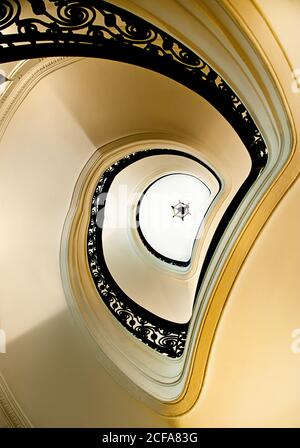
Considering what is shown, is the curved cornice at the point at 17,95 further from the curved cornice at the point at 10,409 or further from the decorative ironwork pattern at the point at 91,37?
the decorative ironwork pattern at the point at 91,37

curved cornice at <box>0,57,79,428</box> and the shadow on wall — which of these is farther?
the shadow on wall

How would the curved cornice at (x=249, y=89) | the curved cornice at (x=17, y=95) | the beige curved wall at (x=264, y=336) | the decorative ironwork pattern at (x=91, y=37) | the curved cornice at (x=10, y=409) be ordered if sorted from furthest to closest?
the curved cornice at (x=10, y=409)
the curved cornice at (x=17, y=95)
the beige curved wall at (x=264, y=336)
the decorative ironwork pattern at (x=91, y=37)
the curved cornice at (x=249, y=89)

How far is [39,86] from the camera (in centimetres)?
421

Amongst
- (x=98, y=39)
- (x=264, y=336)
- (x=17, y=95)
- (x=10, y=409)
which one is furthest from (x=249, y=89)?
(x=10, y=409)

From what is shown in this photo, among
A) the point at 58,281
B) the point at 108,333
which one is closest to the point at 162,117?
the point at 58,281

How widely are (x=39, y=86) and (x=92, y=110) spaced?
1.07 metres

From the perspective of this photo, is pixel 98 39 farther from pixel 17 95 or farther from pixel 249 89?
pixel 17 95

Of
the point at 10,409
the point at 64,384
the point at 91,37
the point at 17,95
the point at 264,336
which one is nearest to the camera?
the point at 91,37

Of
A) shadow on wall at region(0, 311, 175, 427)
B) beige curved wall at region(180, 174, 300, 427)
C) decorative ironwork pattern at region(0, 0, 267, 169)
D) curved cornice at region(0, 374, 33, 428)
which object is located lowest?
curved cornice at region(0, 374, 33, 428)

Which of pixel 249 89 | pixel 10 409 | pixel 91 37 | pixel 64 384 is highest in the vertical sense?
pixel 249 89

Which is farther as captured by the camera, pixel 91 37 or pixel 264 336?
pixel 264 336

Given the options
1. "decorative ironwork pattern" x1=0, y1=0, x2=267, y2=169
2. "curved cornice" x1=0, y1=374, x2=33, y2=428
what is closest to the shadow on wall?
"curved cornice" x1=0, y1=374, x2=33, y2=428

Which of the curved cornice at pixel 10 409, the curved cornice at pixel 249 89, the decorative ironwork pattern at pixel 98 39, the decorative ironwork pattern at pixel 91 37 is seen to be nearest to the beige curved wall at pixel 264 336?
the curved cornice at pixel 249 89

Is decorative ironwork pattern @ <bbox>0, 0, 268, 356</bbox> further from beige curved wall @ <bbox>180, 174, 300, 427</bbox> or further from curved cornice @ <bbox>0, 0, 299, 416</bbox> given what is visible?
beige curved wall @ <bbox>180, 174, 300, 427</bbox>
